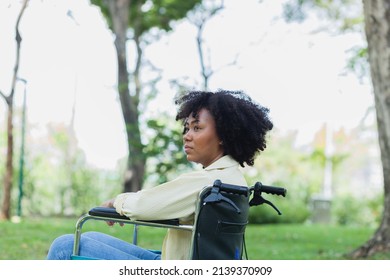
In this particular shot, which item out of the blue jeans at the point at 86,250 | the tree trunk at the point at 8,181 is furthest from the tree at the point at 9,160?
the blue jeans at the point at 86,250

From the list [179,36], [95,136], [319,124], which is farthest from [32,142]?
[319,124]

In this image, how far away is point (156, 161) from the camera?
9711mm

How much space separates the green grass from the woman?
2954 mm

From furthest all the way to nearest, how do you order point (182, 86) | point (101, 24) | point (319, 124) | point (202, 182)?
point (319, 124) → point (101, 24) → point (182, 86) → point (202, 182)

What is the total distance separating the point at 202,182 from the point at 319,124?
54.9 ft

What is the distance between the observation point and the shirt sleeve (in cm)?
203

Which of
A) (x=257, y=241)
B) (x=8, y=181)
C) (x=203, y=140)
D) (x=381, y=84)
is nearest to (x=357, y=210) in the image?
(x=257, y=241)

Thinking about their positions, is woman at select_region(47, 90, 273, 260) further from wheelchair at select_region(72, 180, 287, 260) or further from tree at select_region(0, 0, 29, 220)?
tree at select_region(0, 0, 29, 220)

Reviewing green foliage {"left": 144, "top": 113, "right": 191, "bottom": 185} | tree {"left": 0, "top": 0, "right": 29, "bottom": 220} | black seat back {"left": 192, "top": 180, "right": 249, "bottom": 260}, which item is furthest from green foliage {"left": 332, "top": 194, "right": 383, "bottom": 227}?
black seat back {"left": 192, "top": 180, "right": 249, "bottom": 260}

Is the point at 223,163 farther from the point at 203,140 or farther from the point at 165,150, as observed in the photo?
the point at 165,150

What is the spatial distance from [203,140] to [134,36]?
11152mm

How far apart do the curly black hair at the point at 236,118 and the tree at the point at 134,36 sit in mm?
7579
